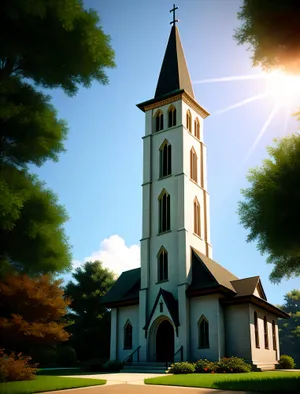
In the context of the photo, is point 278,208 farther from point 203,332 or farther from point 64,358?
point 64,358

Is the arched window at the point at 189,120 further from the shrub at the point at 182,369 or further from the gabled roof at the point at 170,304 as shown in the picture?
the shrub at the point at 182,369

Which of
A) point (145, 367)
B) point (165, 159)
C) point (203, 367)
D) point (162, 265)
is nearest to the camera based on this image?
point (203, 367)

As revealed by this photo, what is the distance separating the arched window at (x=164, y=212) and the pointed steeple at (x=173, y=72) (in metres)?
9.74

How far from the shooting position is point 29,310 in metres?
22.5

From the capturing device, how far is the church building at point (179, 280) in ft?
92.1

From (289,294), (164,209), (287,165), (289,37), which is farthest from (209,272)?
(289,294)

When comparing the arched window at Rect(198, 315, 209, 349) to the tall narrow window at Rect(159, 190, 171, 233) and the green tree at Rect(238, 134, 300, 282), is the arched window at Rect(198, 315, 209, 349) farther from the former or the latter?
the green tree at Rect(238, 134, 300, 282)

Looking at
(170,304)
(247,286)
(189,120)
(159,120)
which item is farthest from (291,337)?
(159,120)

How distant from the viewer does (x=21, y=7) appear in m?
9.07

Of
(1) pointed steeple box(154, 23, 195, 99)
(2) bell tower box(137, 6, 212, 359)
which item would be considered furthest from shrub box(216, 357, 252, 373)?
(1) pointed steeple box(154, 23, 195, 99)

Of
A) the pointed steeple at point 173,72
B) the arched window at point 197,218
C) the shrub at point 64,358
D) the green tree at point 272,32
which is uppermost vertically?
the pointed steeple at point 173,72

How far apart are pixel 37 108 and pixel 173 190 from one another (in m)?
23.0

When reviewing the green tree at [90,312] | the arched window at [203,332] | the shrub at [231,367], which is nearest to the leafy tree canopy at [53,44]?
the shrub at [231,367]

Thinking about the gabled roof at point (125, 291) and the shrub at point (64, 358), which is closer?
the gabled roof at point (125, 291)
